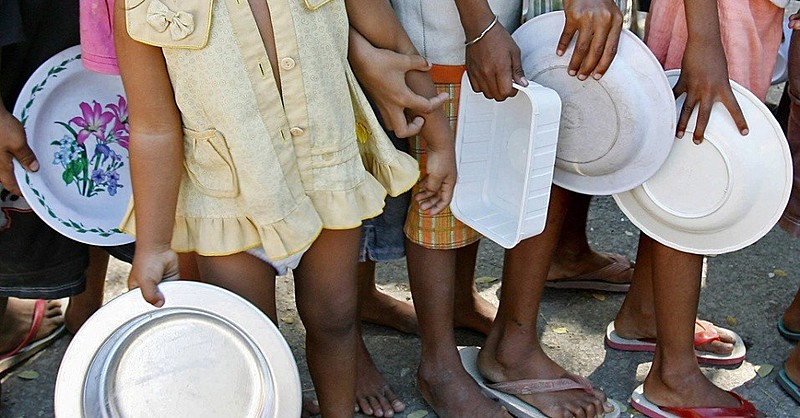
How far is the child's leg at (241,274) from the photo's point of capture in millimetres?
1857

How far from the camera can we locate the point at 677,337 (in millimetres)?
2324

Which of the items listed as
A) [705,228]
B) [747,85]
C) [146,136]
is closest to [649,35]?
[747,85]

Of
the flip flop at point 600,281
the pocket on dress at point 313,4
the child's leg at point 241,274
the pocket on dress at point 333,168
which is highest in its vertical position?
the pocket on dress at point 313,4

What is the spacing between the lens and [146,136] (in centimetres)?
171

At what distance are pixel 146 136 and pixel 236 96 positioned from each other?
0.60ft

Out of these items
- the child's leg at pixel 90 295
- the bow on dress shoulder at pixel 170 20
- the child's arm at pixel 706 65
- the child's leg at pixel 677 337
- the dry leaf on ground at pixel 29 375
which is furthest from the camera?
the child's leg at pixel 90 295

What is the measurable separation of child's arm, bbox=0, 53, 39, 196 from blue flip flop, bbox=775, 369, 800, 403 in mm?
1956

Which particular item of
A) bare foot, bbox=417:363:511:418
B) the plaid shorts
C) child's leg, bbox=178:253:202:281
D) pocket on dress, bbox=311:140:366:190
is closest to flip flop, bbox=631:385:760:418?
bare foot, bbox=417:363:511:418

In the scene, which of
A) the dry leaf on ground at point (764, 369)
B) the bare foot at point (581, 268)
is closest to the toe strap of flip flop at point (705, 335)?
the dry leaf on ground at point (764, 369)

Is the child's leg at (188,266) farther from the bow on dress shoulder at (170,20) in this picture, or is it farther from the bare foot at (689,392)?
the bare foot at (689,392)

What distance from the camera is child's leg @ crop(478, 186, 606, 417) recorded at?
2324mm

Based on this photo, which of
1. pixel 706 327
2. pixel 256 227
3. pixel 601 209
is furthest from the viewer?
pixel 601 209

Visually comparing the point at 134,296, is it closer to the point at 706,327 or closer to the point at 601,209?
the point at 706,327

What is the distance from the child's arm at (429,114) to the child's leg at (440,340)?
0.19m
